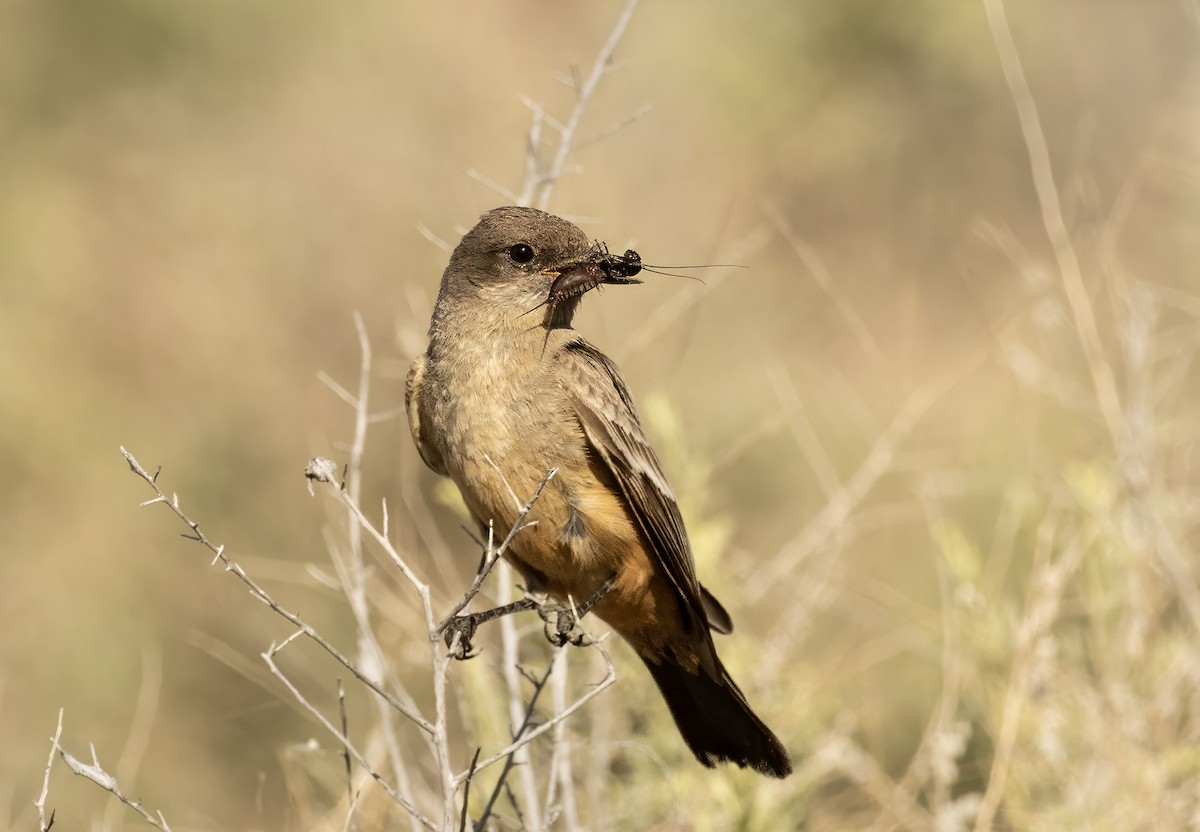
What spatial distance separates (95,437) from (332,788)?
18.5ft

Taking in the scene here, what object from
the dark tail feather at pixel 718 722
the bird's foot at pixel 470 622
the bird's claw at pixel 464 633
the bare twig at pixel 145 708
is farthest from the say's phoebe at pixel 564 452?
the bare twig at pixel 145 708

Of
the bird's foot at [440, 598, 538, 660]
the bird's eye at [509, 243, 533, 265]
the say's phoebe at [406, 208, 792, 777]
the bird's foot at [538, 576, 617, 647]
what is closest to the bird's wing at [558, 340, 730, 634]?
the say's phoebe at [406, 208, 792, 777]

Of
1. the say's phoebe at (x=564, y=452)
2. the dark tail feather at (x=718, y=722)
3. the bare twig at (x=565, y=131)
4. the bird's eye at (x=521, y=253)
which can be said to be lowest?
the dark tail feather at (x=718, y=722)

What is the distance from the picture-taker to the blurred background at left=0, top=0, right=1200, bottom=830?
593 centimetres

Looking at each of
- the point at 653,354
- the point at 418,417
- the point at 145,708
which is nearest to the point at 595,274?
the point at 418,417

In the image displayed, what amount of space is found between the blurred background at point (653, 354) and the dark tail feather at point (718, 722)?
71 cm

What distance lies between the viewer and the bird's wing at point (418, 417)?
4.74m

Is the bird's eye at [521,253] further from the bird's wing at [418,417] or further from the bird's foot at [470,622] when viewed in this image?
the bird's foot at [470,622]

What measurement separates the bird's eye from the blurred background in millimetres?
1144

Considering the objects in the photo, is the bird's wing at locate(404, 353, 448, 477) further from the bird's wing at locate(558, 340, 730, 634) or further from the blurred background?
the blurred background

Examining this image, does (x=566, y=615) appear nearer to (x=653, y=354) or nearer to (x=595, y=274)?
(x=595, y=274)

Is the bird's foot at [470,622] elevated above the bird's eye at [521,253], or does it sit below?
below

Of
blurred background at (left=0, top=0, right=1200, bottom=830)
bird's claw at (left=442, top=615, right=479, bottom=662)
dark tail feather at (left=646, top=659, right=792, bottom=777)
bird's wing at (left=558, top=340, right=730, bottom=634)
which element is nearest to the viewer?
bird's claw at (left=442, top=615, right=479, bottom=662)

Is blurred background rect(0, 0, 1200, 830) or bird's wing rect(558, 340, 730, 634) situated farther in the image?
blurred background rect(0, 0, 1200, 830)
